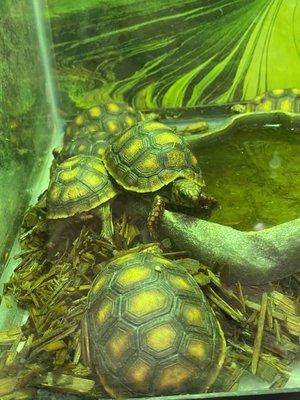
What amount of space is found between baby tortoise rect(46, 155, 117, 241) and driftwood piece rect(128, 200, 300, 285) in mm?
655

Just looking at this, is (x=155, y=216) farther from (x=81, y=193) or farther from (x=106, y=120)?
(x=106, y=120)

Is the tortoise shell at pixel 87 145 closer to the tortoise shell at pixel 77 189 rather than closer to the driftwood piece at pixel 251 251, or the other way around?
the tortoise shell at pixel 77 189

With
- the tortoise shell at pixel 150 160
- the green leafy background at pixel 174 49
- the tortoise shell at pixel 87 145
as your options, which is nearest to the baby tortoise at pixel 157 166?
the tortoise shell at pixel 150 160

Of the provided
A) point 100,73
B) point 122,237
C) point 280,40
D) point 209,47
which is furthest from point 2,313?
point 280,40

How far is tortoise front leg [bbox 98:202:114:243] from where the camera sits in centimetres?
327

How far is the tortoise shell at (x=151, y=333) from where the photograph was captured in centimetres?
236

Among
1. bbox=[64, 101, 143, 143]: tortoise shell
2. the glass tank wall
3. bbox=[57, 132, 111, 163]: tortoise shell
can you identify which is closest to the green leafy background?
the glass tank wall

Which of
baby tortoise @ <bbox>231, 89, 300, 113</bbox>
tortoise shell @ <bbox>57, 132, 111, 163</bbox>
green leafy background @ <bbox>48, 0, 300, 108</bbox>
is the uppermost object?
green leafy background @ <bbox>48, 0, 300, 108</bbox>

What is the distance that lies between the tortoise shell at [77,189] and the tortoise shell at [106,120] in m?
0.67

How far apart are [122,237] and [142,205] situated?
0.33 m

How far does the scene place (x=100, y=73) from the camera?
189 inches

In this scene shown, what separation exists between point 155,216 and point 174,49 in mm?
2007

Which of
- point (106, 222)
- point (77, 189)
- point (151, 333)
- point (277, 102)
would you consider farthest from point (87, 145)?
point (151, 333)

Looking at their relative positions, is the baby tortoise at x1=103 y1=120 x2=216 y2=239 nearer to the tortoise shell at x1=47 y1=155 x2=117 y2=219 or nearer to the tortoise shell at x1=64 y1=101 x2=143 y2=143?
the tortoise shell at x1=47 y1=155 x2=117 y2=219
